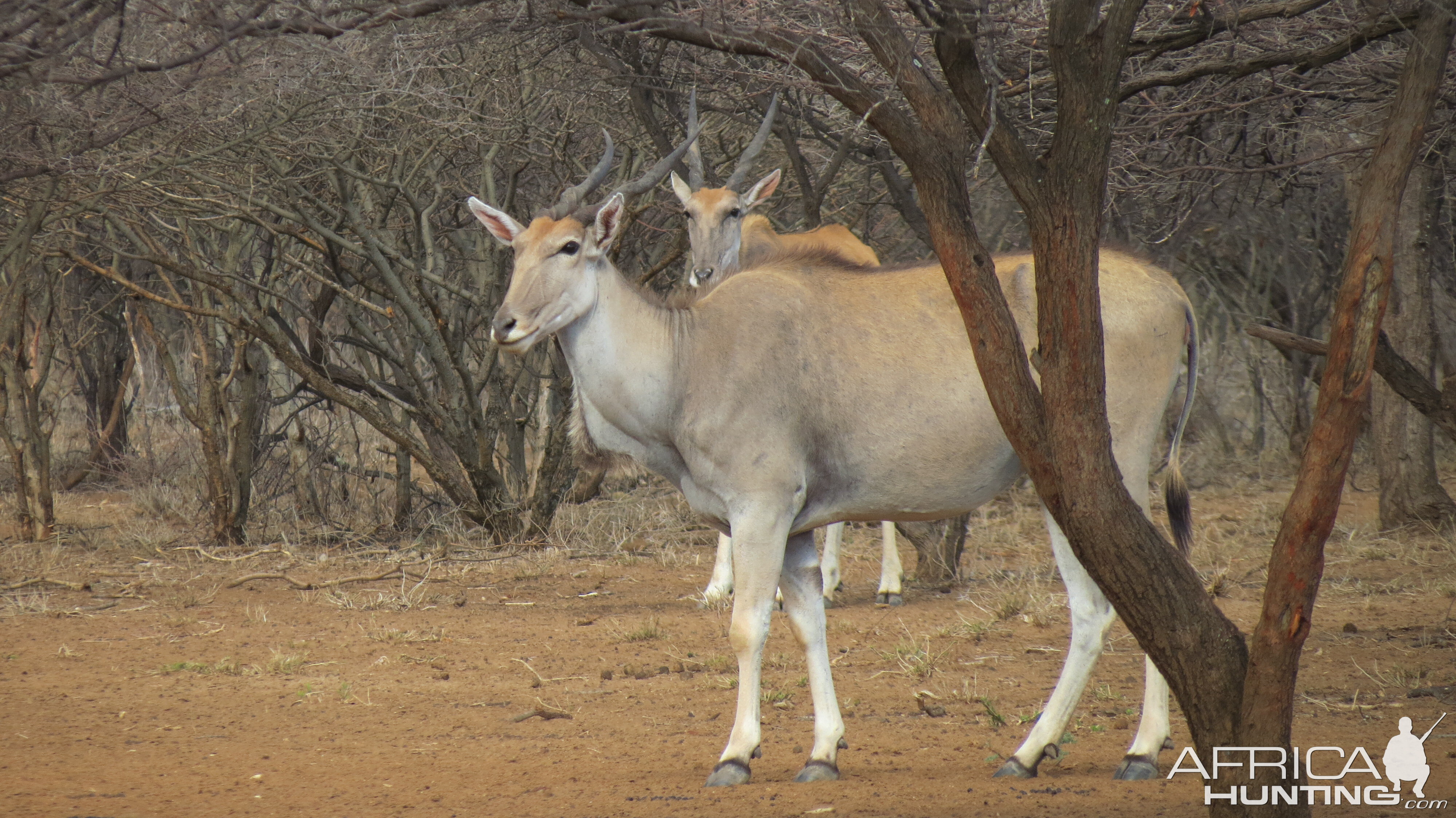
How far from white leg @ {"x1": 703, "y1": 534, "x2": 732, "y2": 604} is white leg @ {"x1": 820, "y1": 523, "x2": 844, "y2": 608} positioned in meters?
0.56

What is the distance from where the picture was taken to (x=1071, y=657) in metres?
4.52

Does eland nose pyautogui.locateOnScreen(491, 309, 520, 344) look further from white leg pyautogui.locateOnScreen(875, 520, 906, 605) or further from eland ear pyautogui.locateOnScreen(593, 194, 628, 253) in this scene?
white leg pyautogui.locateOnScreen(875, 520, 906, 605)

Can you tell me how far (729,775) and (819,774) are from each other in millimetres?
275

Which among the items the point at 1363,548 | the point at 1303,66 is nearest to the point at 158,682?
the point at 1303,66

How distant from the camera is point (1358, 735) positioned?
4.57 meters

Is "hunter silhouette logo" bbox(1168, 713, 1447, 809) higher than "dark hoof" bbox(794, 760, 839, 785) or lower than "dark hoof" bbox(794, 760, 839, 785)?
higher

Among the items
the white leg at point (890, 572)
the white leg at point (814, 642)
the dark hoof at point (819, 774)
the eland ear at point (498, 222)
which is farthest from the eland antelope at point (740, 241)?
the dark hoof at point (819, 774)

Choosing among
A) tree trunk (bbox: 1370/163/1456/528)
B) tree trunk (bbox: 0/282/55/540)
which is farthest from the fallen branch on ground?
tree trunk (bbox: 1370/163/1456/528)

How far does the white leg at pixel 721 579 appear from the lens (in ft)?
24.5

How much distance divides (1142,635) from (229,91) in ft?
18.8

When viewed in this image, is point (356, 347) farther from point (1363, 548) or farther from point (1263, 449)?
point (1263, 449)

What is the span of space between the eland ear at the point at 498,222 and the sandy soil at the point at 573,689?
1.80 m

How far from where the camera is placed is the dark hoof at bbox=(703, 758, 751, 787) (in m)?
4.20

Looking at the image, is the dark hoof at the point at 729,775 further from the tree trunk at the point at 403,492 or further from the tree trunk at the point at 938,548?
the tree trunk at the point at 403,492
